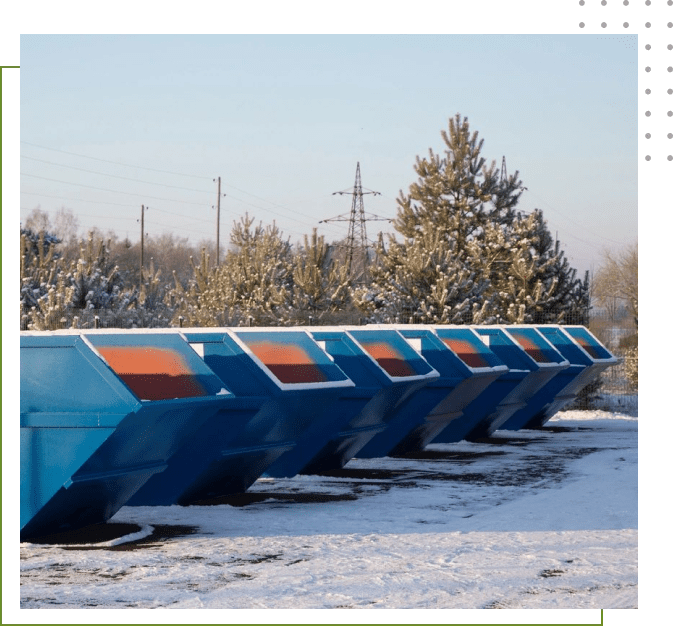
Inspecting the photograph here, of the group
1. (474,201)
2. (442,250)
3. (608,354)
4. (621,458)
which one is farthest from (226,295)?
(621,458)

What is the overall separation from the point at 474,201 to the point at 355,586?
93.6ft

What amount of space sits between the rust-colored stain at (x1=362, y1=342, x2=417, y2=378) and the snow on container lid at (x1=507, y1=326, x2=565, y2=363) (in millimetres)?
5386

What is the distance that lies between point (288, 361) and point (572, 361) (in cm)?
1056

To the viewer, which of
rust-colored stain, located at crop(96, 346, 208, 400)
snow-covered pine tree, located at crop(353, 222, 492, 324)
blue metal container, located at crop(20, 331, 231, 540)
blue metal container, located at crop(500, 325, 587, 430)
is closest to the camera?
blue metal container, located at crop(20, 331, 231, 540)

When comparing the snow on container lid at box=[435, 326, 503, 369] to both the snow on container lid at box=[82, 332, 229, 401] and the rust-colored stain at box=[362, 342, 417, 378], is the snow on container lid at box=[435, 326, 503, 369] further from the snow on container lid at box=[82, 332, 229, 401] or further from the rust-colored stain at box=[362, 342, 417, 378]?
the snow on container lid at box=[82, 332, 229, 401]

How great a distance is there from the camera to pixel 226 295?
1206 inches

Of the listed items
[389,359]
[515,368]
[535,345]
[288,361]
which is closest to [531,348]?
[535,345]

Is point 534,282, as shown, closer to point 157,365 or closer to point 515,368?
point 515,368

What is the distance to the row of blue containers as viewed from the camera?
8680 millimetres

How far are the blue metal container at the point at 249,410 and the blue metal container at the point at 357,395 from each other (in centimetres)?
46

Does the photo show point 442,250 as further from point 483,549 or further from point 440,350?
point 483,549

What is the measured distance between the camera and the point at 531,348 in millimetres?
19766

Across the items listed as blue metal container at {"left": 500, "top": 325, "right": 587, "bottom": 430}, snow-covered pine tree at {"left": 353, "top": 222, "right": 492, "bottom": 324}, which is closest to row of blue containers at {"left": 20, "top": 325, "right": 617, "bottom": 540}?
blue metal container at {"left": 500, "top": 325, "right": 587, "bottom": 430}

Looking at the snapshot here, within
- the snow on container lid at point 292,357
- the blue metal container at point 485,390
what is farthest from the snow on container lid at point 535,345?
the snow on container lid at point 292,357
